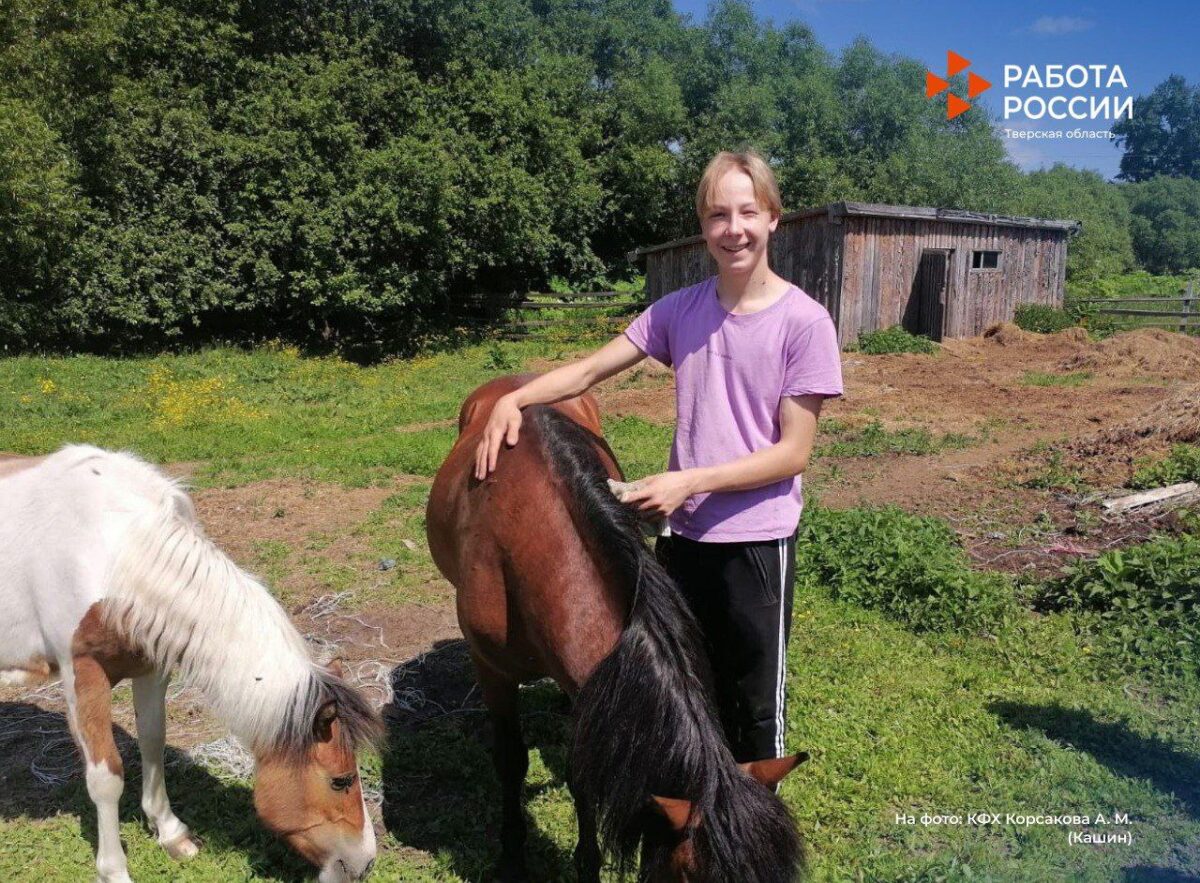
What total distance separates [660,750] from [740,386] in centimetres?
95

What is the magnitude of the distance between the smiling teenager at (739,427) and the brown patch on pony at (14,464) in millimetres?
2181

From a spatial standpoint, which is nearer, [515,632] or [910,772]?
[515,632]

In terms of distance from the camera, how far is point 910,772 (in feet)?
10.6

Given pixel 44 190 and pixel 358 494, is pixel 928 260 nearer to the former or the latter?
pixel 358 494

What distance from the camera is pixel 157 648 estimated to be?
2639 mm

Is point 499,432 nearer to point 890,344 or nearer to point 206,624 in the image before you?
point 206,624

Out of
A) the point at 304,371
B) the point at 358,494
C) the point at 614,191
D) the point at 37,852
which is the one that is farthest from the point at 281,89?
the point at 37,852

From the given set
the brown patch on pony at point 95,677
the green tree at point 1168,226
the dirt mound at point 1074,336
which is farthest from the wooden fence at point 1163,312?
the green tree at point 1168,226

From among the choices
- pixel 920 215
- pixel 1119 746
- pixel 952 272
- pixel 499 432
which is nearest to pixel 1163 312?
pixel 952 272

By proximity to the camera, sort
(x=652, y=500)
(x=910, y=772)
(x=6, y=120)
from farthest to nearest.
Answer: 1. (x=6, y=120)
2. (x=910, y=772)
3. (x=652, y=500)

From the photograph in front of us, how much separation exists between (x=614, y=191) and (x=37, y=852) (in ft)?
84.7

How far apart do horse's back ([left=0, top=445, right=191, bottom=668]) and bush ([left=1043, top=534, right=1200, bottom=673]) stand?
177 inches

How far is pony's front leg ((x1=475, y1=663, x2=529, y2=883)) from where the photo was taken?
2729mm

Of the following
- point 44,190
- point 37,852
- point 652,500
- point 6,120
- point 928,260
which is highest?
point 6,120
